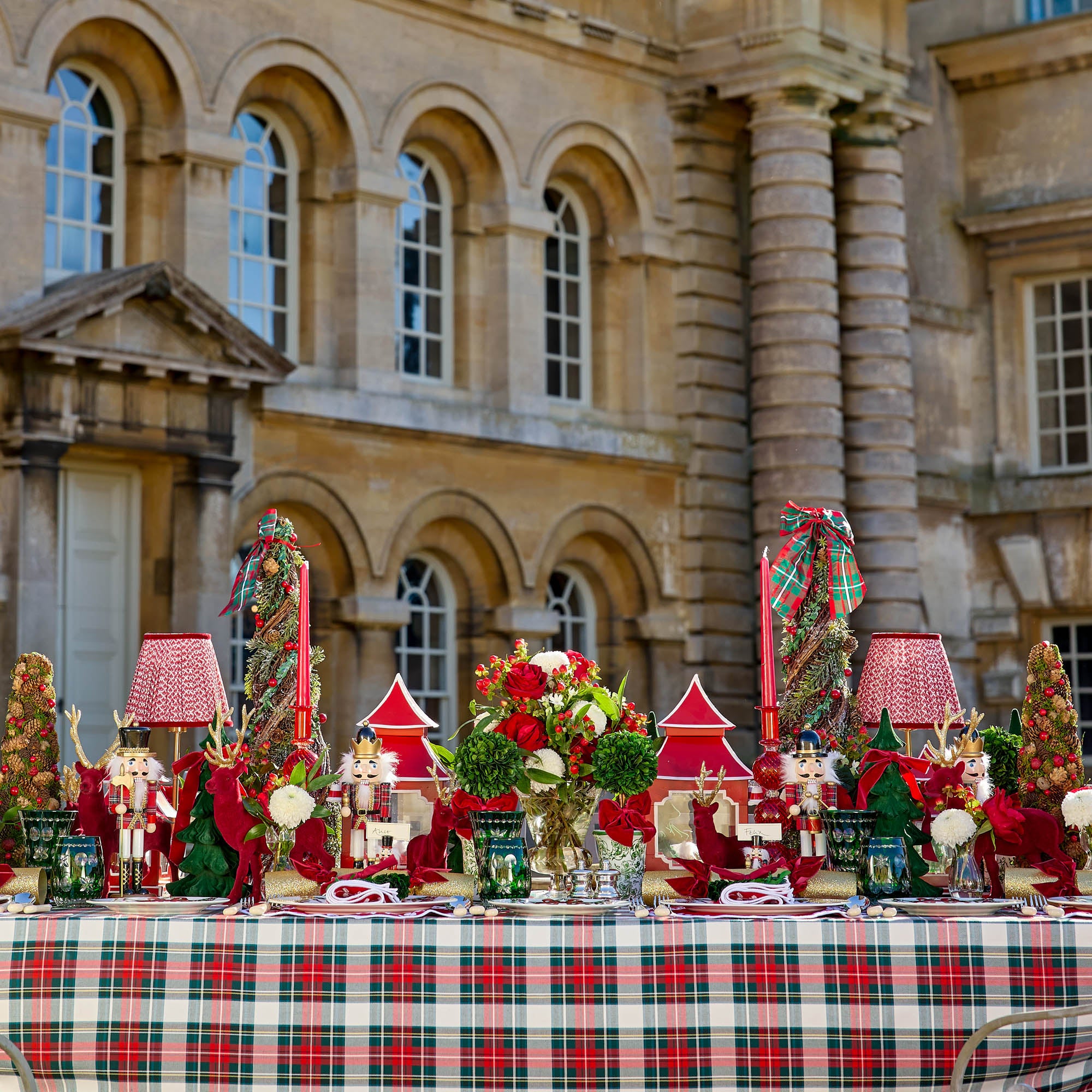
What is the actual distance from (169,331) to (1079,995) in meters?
10.4

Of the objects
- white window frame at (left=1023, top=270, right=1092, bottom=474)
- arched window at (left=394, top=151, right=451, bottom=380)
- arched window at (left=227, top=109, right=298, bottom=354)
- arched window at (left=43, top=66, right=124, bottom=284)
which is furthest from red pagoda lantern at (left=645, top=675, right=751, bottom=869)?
white window frame at (left=1023, top=270, right=1092, bottom=474)

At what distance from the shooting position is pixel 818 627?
6.88 meters

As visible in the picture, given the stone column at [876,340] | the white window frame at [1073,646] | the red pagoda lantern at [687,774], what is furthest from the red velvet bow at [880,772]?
the white window frame at [1073,646]

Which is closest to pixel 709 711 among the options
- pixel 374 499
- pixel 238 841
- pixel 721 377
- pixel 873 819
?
pixel 873 819

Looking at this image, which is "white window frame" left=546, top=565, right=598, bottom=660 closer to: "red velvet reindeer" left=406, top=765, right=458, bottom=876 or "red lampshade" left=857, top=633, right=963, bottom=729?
"red lampshade" left=857, top=633, right=963, bottom=729

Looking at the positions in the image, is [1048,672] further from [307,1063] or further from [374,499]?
[374,499]

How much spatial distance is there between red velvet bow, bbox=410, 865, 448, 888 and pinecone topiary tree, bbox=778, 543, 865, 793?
1390 millimetres

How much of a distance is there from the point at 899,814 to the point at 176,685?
2413 millimetres

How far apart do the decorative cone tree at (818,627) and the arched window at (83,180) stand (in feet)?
29.0

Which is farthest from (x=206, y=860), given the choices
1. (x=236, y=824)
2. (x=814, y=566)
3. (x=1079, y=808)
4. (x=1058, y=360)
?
(x=1058, y=360)

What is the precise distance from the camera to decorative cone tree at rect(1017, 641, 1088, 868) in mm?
6082

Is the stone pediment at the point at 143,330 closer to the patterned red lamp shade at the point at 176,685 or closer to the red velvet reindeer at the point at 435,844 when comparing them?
the patterned red lamp shade at the point at 176,685

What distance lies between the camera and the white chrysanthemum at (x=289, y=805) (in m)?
5.68

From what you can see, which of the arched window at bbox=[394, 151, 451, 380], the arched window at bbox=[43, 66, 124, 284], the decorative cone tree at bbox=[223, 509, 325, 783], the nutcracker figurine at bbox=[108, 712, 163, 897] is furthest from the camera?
the arched window at bbox=[394, 151, 451, 380]
